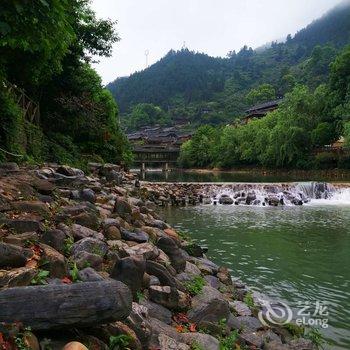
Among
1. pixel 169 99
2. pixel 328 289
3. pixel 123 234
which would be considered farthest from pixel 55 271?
pixel 169 99

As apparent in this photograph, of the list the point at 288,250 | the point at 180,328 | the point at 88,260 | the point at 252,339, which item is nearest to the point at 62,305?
the point at 88,260

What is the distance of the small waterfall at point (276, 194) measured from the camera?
29.5 metres

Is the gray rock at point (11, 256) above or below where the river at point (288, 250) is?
above

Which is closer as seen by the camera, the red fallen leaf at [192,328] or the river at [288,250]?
the red fallen leaf at [192,328]

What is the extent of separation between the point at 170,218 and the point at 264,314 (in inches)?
561

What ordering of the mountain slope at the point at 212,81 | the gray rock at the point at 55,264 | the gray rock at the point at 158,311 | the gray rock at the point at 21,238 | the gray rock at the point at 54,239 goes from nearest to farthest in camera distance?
the gray rock at the point at 55,264
the gray rock at the point at 21,238
the gray rock at the point at 158,311
the gray rock at the point at 54,239
the mountain slope at the point at 212,81

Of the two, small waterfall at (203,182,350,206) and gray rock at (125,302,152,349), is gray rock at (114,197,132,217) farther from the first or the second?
small waterfall at (203,182,350,206)

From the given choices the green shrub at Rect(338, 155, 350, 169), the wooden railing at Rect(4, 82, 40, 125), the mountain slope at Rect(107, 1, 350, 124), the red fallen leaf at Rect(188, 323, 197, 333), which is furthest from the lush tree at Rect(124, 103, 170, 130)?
A: the red fallen leaf at Rect(188, 323, 197, 333)

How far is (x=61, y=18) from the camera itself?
588 centimetres

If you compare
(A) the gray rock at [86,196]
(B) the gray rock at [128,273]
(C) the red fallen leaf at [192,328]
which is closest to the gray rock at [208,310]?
(C) the red fallen leaf at [192,328]

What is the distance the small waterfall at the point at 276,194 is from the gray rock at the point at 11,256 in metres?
25.4

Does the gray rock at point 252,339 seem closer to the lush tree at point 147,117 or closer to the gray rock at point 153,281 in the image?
the gray rock at point 153,281

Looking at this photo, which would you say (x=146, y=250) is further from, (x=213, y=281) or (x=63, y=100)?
(x=63, y=100)

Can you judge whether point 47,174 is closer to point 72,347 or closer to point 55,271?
point 55,271
